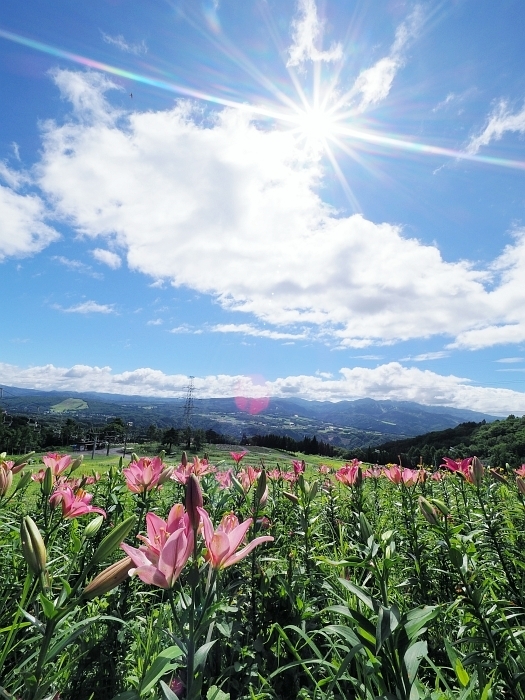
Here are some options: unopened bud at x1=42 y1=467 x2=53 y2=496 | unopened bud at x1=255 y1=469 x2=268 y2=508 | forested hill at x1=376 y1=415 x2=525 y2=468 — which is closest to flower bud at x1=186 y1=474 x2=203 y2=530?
unopened bud at x1=255 y1=469 x2=268 y2=508

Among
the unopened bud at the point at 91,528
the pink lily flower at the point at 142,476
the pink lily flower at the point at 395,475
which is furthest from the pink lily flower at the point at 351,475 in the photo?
Result: the unopened bud at the point at 91,528

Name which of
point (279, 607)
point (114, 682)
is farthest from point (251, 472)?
point (114, 682)

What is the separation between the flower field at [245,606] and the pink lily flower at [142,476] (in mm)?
13

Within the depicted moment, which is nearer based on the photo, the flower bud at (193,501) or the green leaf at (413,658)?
the green leaf at (413,658)

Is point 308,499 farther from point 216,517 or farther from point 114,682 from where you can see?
point 114,682

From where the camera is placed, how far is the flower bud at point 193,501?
1.19 metres

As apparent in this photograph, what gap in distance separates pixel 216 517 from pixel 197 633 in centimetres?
244

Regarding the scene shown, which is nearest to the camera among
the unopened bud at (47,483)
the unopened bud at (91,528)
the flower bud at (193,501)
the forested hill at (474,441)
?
the flower bud at (193,501)

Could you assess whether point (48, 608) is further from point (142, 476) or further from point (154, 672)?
point (142, 476)

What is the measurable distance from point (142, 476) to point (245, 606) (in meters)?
1.18

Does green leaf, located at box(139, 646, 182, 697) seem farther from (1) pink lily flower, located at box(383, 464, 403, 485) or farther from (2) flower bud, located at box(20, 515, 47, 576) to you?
(1) pink lily flower, located at box(383, 464, 403, 485)

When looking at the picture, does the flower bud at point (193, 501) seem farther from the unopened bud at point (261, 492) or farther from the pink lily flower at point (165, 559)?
the unopened bud at point (261, 492)

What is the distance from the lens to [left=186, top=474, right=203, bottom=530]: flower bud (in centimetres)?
119

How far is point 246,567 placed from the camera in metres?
2.88
